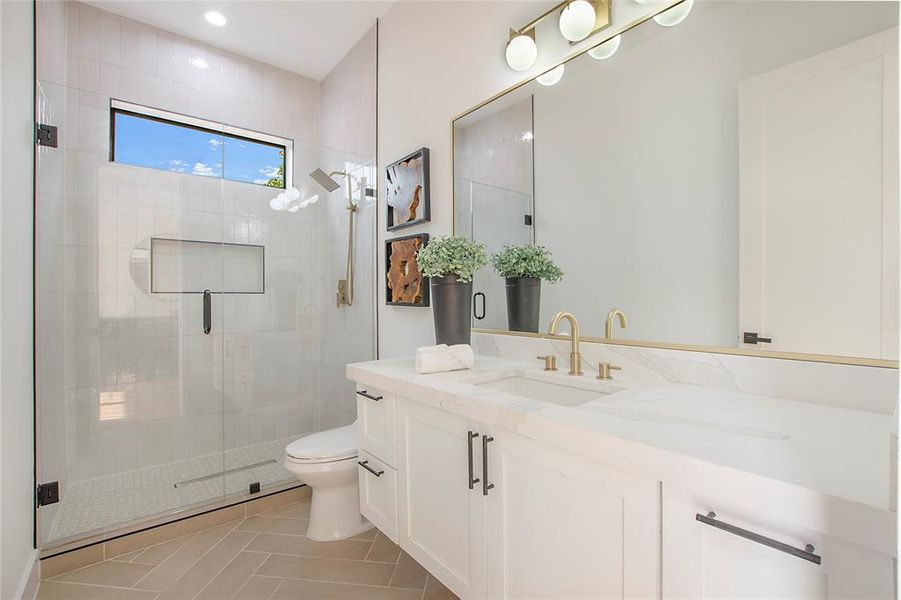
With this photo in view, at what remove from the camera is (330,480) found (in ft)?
6.25

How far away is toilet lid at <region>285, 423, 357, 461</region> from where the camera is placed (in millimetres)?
1873

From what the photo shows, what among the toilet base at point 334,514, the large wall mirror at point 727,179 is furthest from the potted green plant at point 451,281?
the toilet base at point 334,514

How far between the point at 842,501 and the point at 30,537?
2.56 metres

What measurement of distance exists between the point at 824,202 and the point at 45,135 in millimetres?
2830

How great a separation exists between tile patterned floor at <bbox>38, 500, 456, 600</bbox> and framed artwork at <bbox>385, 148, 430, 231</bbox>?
159 cm

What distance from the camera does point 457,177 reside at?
Answer: 2.04 meters

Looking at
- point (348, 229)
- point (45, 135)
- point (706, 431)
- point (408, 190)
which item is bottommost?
point (706, 431)

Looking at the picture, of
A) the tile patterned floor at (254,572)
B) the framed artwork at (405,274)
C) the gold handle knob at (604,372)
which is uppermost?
the framed artwork at (405,274)

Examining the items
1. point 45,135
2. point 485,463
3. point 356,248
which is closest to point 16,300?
point 45,135

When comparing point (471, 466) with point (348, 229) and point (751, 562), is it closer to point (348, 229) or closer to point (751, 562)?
point (751, 562)

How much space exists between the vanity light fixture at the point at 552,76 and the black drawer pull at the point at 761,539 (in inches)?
58.9

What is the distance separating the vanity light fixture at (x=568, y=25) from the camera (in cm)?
144

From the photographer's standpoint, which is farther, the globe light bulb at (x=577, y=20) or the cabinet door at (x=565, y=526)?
the globe light bulb at (x=577, y=20)

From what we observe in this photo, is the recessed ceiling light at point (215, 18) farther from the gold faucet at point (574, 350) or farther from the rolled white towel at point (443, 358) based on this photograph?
the gold faucet at point (574, 350)
